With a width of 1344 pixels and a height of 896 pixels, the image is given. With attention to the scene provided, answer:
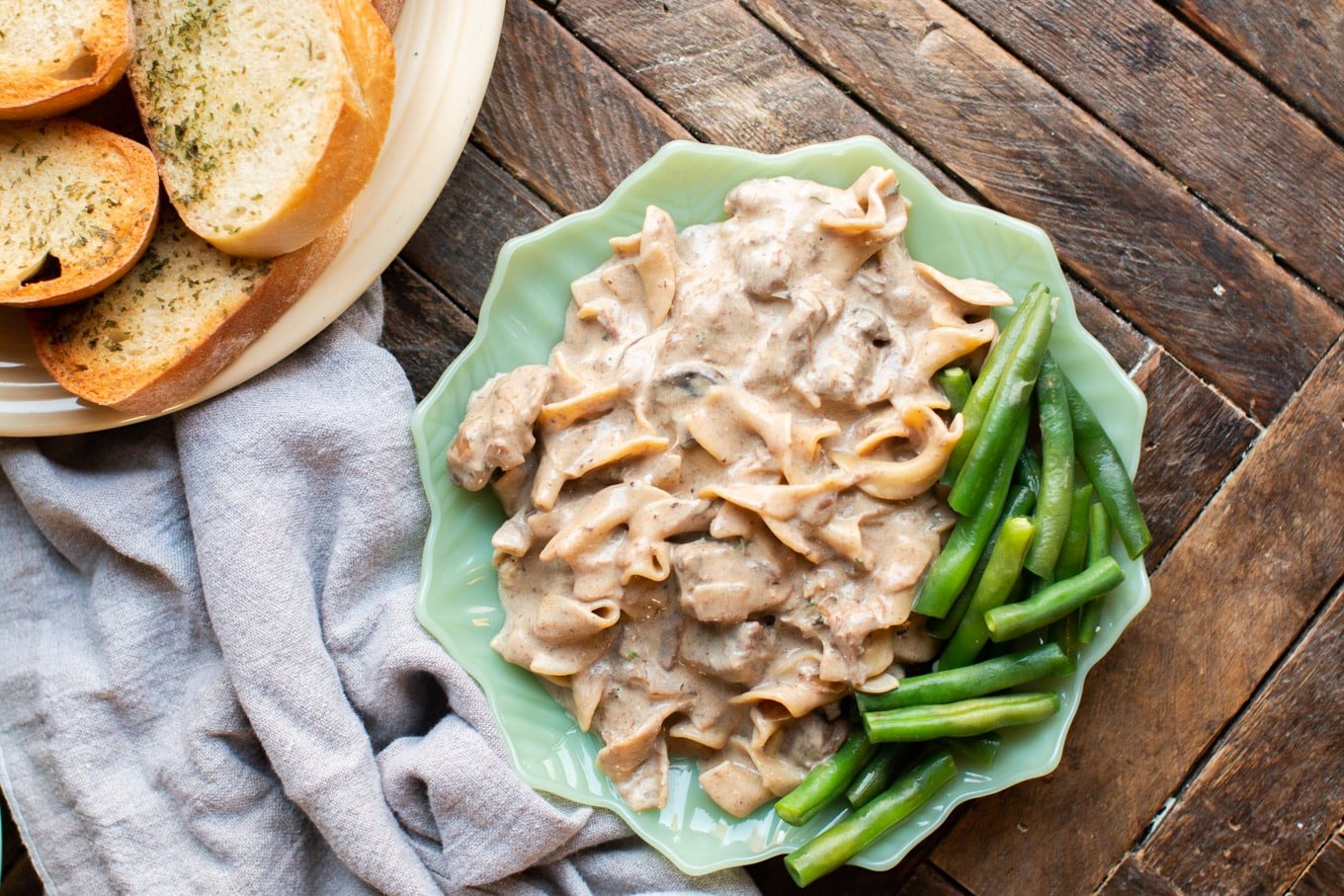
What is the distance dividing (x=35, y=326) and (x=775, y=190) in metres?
1.92

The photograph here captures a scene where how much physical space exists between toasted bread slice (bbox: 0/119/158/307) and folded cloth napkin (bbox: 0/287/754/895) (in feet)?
1.46

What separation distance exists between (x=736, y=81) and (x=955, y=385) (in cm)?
106

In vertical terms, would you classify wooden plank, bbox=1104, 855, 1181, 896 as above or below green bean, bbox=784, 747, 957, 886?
below

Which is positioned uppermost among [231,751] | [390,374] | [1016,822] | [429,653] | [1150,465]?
[390,374]

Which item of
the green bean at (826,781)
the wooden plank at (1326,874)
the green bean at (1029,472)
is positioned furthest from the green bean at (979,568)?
the wooden plank at (1326,874)

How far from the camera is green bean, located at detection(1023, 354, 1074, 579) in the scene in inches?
103

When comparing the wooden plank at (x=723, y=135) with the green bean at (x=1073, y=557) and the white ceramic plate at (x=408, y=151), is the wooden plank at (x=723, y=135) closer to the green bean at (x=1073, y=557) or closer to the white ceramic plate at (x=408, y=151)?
the white ceramic plate at (x=408, y=151)

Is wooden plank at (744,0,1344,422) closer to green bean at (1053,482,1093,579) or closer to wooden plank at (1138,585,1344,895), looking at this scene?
wooden plank at (1138,585,1344,895)

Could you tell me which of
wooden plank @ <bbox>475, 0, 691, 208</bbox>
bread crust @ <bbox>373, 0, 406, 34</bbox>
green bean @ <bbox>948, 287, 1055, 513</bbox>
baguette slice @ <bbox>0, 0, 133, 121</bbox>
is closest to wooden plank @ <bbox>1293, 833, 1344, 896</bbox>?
green bean @ <bbox>948, 287, 1055, 513</bbox>

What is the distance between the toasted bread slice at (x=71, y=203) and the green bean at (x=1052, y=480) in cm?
229

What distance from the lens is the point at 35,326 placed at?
109 inches

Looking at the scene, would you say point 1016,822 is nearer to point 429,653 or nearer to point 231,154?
point 429,653

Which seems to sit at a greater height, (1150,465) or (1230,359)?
(1230,359)

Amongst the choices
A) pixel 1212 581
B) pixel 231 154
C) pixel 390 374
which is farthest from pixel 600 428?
pixel 1212 581
